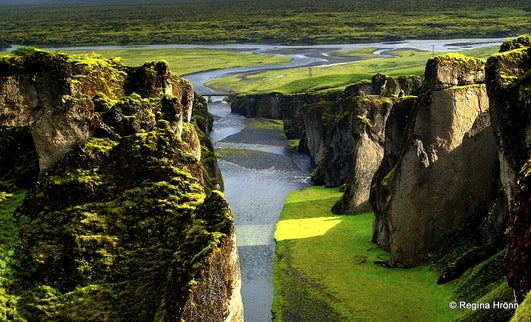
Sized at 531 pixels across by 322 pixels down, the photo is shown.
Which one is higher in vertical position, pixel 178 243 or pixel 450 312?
pixel 178 243

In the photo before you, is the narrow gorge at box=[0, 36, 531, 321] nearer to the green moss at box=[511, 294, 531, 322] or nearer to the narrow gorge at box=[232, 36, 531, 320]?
the narrow gorge at box=[232, 36, 531, 320]

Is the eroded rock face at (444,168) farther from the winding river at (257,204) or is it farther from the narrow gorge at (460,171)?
the winding river at (257,204)

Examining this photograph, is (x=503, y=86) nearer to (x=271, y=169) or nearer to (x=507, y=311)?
(x=507, y=311)

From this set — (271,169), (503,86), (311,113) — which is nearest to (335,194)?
(271,169)

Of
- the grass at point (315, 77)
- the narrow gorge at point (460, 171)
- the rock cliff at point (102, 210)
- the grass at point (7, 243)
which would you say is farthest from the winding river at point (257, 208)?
the grass at point (315, 77)

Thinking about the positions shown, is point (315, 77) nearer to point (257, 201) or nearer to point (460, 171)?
point (257, 201)
